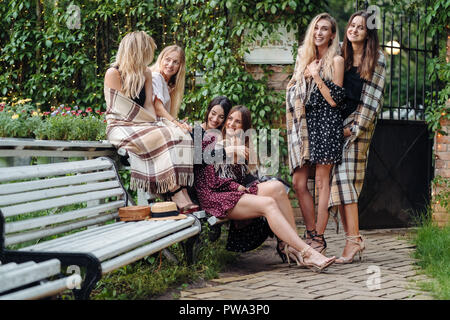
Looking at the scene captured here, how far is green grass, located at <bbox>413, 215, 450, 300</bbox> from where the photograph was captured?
337cm

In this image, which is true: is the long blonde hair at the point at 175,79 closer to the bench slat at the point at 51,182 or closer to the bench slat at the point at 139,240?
the bench slat at the point at 51,182

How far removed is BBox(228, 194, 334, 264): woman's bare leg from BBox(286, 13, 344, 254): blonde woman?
547 millimetres

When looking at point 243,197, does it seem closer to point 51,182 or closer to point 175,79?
point 175,79

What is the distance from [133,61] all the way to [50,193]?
50.6 inches

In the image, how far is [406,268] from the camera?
411cm

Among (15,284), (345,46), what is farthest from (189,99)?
(15,284)

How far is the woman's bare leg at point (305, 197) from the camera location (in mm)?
4445

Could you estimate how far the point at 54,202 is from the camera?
10.2ft

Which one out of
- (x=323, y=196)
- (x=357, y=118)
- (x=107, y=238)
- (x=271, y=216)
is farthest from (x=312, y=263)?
(x=107, y=238)

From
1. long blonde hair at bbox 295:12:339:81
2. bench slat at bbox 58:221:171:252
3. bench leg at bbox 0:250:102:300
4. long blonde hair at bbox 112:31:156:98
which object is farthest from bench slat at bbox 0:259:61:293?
long blonde hair at bbox 295:12:339:81

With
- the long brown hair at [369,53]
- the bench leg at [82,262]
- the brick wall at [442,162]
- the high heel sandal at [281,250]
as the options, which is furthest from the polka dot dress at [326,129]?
the bench leg at [82,262]

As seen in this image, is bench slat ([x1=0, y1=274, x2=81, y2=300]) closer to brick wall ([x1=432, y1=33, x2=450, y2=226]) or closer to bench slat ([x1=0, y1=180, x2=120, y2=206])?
bench slat ([x1=0, y1=180, x2=120, y2=206])
